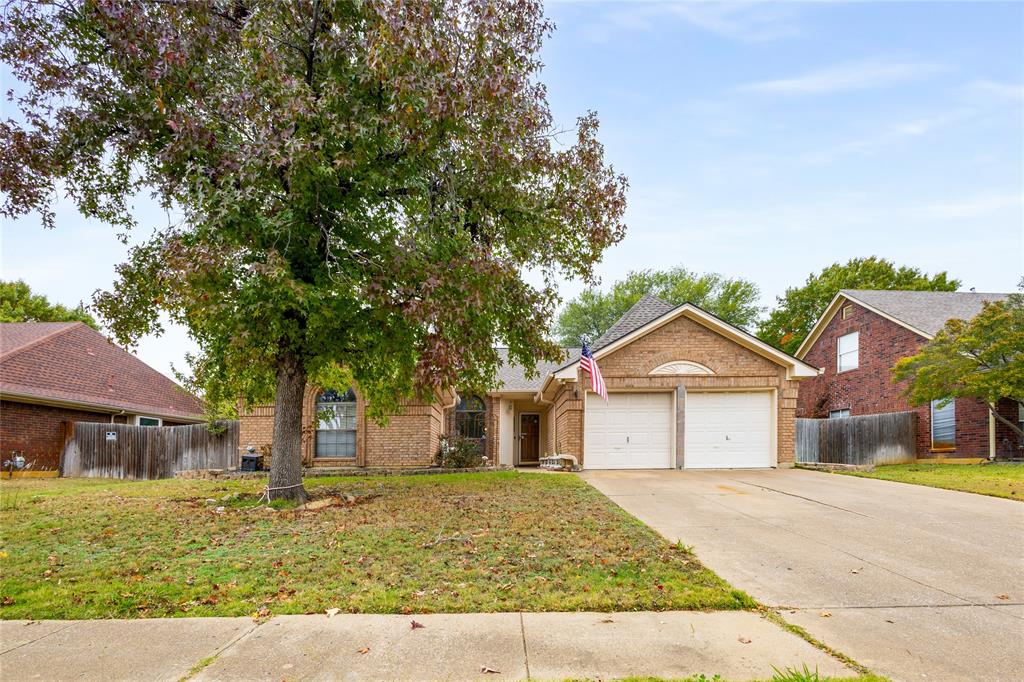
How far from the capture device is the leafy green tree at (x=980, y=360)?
15.7 m

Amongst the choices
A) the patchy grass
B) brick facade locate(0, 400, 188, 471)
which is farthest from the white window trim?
brick facade locate(0, 400, 188, 471)

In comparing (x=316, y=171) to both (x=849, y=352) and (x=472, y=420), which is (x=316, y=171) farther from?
(x=849, y=352)

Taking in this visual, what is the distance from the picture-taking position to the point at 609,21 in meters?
11.5

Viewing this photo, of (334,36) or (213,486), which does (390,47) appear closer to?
(334,36)

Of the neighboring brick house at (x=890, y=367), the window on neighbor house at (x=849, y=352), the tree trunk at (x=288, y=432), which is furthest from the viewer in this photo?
the window on neighbor house at (x=849, y=352)

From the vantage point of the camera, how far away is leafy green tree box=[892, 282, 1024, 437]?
15.7m

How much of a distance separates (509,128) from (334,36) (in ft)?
9.62

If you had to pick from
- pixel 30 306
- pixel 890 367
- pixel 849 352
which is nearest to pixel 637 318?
pixel 890 367

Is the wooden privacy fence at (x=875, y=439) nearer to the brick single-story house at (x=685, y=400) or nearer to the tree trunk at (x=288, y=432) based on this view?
the brick single-story house at (x=685, y=400)

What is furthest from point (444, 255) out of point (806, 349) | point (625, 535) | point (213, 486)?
point (806, 349)

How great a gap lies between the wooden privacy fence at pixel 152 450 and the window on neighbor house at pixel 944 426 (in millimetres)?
22406

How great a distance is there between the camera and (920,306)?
22.0 meters

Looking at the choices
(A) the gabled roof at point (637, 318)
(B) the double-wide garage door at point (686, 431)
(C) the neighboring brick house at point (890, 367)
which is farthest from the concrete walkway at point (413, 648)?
(C) the neighboring brick house at point (890, 367)

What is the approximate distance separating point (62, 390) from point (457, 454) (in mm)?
13511
